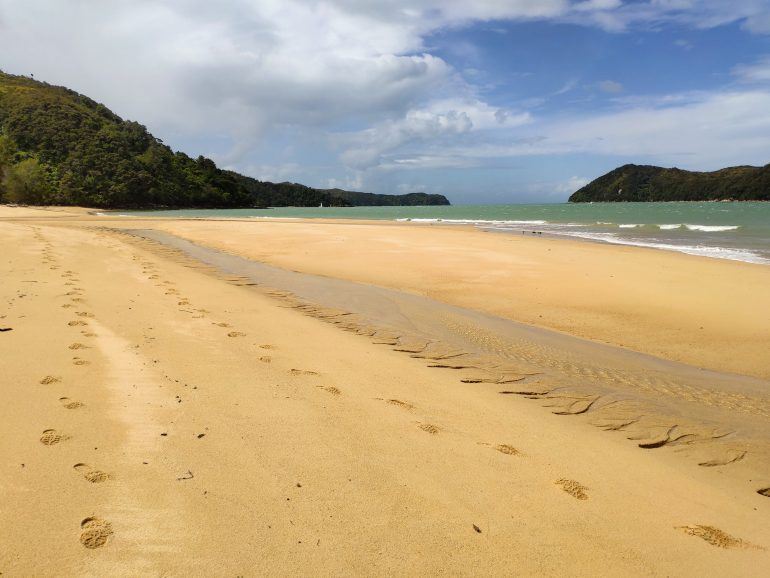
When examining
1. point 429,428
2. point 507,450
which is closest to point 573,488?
point 507,450

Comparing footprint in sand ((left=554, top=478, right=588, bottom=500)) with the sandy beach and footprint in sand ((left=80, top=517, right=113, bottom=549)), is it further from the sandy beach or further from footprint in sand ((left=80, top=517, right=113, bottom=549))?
footprint in sand ((left=80, top=517, right=113, bottom=549))

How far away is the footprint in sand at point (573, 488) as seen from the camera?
9.84 feet

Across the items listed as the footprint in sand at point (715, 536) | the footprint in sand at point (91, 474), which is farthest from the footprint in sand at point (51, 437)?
the footprint in sand at point (715, 536)

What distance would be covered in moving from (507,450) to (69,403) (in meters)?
3.33

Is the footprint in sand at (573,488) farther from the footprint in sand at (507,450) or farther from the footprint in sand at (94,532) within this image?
the footprint in sand at (94,532)

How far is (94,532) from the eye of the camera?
224 centimetres

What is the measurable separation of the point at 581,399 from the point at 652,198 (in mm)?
187814

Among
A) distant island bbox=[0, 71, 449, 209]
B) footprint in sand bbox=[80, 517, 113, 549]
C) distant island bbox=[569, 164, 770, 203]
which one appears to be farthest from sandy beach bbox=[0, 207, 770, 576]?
distant island bbox=[569, 164, 770, 203]

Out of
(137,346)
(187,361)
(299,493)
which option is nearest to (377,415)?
(299,493)

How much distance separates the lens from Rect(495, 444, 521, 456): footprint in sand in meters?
3.49

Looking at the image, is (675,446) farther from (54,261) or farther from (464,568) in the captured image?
(54,261)

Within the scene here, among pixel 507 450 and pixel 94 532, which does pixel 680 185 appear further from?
pixel 94 532

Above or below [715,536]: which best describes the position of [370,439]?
above

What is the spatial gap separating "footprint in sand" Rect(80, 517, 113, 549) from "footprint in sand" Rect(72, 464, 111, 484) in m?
0.35
